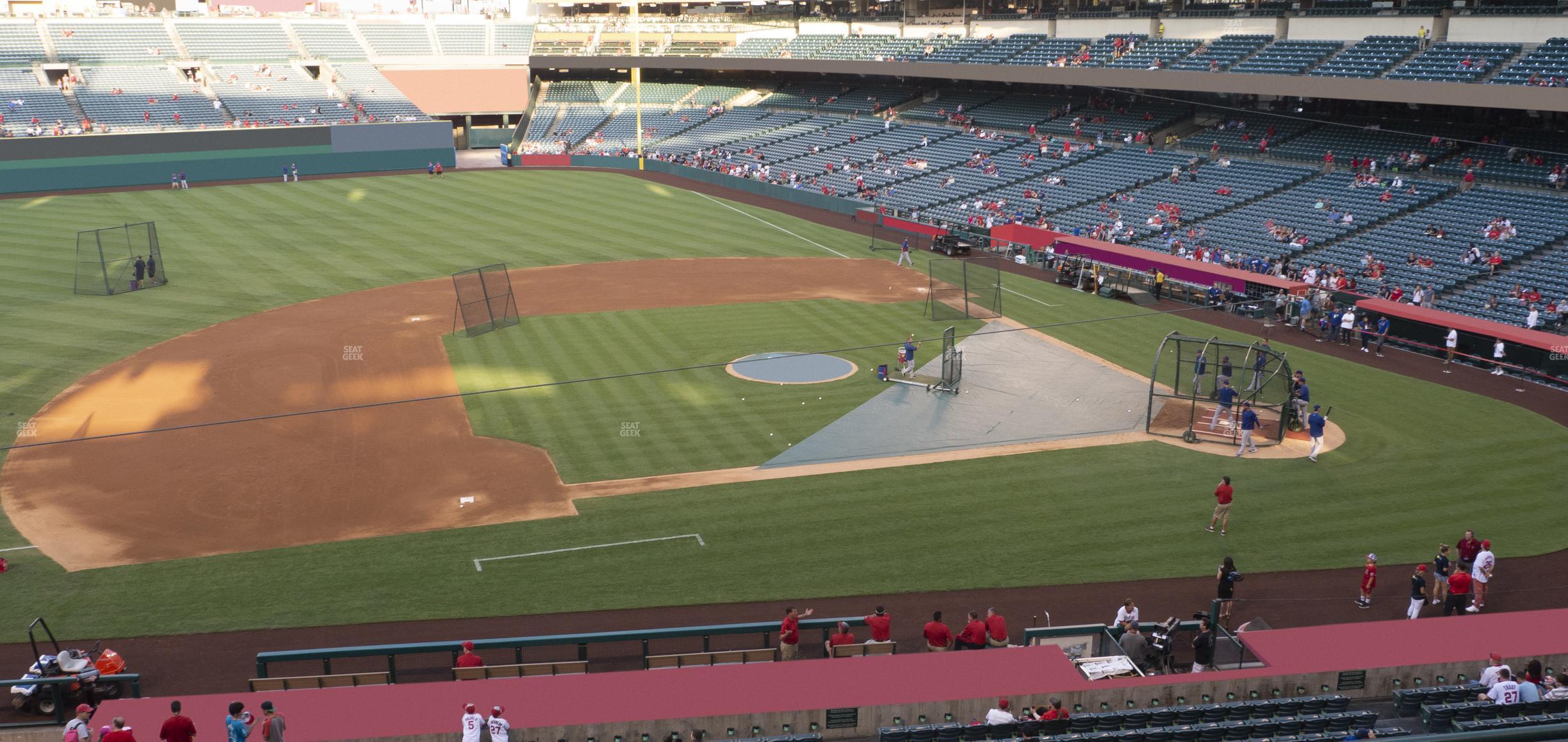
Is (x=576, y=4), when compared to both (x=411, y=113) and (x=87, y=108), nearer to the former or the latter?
(x=411, y=113)

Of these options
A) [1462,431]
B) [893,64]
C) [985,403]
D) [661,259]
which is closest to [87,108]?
[661,259]

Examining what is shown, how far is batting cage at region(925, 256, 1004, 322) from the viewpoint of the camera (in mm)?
37062

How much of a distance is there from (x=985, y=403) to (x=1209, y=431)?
17.9 feet

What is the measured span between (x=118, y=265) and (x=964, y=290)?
31916 mm

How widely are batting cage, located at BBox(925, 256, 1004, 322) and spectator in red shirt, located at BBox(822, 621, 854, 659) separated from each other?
877 inches

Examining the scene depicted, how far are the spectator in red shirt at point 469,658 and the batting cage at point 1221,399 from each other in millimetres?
16026

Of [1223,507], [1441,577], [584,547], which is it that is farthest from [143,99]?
[1441,577]

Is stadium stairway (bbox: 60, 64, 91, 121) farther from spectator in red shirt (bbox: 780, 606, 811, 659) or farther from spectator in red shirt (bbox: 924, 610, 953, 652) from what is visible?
spectator in red shirt (bbox: 924, 610, 953, 652)

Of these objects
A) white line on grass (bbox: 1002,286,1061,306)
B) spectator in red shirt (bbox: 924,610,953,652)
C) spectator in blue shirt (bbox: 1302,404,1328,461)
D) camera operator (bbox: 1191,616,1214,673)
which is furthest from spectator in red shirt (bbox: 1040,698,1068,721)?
white line on grass (bbox: 1002,286,1061,306)

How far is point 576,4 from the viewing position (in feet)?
344

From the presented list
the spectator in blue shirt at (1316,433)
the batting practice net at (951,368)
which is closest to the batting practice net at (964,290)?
the batting practice net at (951,368)

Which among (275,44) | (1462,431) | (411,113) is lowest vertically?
(1462,431)

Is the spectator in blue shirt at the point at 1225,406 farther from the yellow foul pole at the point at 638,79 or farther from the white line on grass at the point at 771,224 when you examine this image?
the yellow foul pole at the point at 638,79

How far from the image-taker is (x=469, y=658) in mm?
14406
